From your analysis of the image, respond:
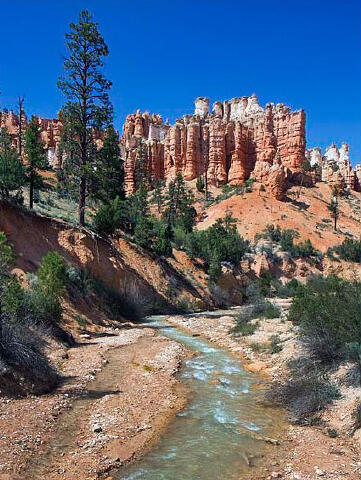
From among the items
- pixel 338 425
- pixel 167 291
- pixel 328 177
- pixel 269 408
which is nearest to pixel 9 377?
pixel 269 408

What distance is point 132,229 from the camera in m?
37.8

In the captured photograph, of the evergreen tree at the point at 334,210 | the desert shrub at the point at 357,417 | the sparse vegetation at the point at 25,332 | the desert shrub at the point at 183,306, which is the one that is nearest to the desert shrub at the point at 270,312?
the desert shrub at the point at 183,306

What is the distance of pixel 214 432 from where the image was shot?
860 cm

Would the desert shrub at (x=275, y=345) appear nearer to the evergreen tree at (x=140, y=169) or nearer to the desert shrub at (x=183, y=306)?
the desert shrub at (x=183, y=306)

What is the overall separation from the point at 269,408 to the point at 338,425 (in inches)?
72.3

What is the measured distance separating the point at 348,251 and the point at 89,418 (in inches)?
1907

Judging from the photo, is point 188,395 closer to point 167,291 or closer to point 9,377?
point 9,377

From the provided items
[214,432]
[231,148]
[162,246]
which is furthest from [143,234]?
[231,148]

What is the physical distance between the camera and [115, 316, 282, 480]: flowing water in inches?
275

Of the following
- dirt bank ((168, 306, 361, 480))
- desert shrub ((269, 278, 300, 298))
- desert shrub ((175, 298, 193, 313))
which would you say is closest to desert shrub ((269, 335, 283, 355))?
dirt bank ((168, 306, 361, 480))

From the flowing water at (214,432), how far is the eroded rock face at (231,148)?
57617 millimetres

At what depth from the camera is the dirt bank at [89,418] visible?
6891 millimetres

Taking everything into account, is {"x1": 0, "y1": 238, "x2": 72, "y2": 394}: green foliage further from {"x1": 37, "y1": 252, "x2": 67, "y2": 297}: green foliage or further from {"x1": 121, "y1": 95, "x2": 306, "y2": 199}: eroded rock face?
{"x1": 121, "y1": 95, "x2": 306, "y2": 199}: eroded rock face

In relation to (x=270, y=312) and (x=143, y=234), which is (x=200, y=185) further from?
(x=270, y=312)
